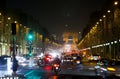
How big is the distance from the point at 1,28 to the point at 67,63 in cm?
5075

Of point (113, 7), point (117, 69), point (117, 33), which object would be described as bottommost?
point (117, 69)

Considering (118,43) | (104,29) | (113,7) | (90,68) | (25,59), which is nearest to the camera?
(90,68)

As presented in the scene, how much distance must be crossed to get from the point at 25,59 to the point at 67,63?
8977 mm

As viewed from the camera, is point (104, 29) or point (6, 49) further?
point (104, 29)

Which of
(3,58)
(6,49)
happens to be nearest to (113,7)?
(6,49)

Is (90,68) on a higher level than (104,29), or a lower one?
lower

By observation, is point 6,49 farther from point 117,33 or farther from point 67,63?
point 67,63

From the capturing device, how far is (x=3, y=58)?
55.2 metres

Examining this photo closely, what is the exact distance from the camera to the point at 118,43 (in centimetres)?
9131

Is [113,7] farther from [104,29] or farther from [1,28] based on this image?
[1,28]

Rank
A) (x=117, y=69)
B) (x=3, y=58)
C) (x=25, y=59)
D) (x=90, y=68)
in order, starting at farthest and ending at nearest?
1. (x=25, y=59)
2. (x=3, y=58)
3. (x=90, y=68)
4. (x=117, y=69)

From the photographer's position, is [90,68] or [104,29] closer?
[90,68]

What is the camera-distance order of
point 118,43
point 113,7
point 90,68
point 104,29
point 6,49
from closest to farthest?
point 90,68
point 118,43
point 113,7
point 6,49
point 104,29

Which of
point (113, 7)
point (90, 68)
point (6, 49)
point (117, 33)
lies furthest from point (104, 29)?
point (90, 68)
